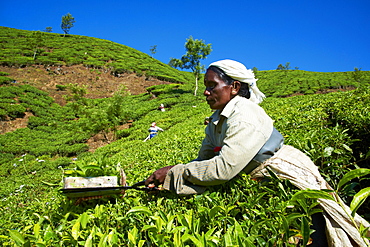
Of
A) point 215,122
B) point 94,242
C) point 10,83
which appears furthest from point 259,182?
point 10,83

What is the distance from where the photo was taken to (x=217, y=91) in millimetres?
1863

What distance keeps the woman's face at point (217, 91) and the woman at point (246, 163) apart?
0.11 feet

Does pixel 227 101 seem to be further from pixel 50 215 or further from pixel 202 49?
pixel 202 49

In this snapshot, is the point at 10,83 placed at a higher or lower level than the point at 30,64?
lower

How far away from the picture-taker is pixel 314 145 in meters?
2.17

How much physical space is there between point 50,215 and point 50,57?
122 ft

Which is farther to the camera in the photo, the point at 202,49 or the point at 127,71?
the point at 127,71

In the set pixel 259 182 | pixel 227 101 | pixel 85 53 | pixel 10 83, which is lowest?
pixel 259 182

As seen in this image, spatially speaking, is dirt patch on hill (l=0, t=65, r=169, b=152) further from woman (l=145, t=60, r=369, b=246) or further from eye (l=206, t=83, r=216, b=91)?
woman (l=145, t=60, r=369, b=246)

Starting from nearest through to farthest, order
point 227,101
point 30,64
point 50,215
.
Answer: point 50,215, point 227,101, point 30,64

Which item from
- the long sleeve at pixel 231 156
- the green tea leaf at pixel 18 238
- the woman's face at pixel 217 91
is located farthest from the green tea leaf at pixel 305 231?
the green tea leaf at pixel 18 238

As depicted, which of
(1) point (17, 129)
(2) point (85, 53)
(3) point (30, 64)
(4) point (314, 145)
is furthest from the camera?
(2) point (85, 53)

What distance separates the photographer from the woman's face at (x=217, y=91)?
6.08ft

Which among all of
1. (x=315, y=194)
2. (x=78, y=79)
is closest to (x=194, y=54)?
(x=78, y=79)
